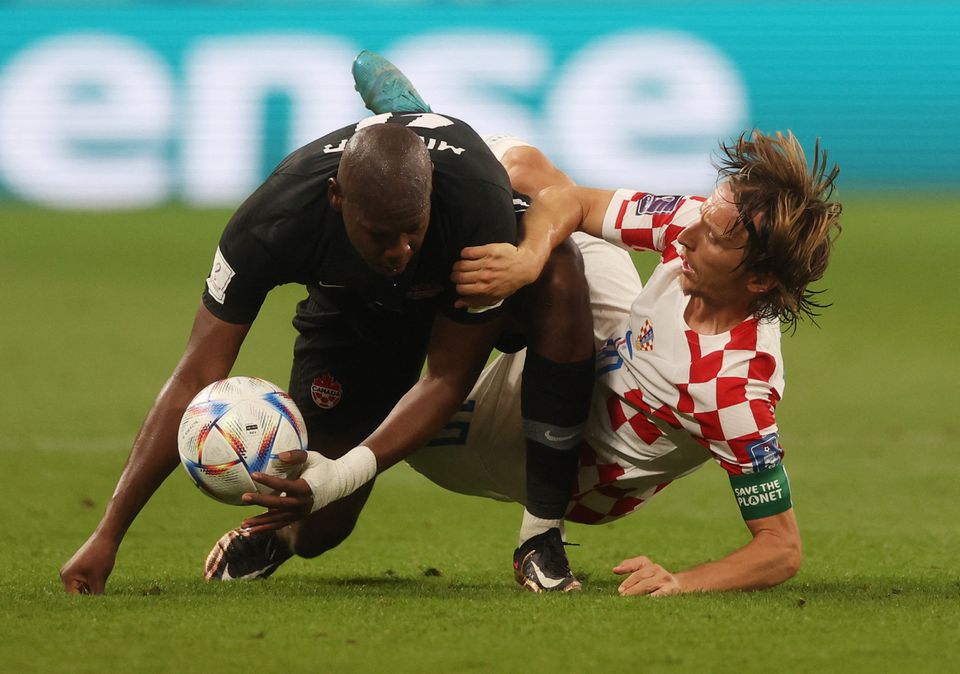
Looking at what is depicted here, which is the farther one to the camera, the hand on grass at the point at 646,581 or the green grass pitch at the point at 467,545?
the hand on grass at the point at 646,581

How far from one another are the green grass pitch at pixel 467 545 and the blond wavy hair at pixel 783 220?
89 cm

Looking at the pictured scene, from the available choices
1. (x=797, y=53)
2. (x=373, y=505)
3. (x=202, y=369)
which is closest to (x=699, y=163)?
(x=797, y=53)

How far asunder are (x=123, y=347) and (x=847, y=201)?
22.5ft

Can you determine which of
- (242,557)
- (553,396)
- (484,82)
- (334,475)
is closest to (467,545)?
(242,557)

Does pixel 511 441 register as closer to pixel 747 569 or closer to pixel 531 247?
pixel 531 247

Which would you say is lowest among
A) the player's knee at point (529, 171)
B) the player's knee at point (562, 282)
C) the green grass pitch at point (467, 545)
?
the green grass pitch at point (467, 545)

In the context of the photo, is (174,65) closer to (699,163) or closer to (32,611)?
(699,163)

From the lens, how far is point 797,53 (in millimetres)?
11734

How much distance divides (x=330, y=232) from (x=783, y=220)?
1.30 metres

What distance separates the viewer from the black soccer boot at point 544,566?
4.05 metres

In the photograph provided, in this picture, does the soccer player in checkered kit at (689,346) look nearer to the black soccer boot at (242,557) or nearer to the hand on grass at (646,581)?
the hand on grass at (646,581)

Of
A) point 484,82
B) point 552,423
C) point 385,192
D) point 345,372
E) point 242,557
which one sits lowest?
point 242,557

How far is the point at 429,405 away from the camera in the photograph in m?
4.07

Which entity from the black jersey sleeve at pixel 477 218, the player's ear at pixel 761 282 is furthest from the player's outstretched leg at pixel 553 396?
the player's ear at pixel 761 282
